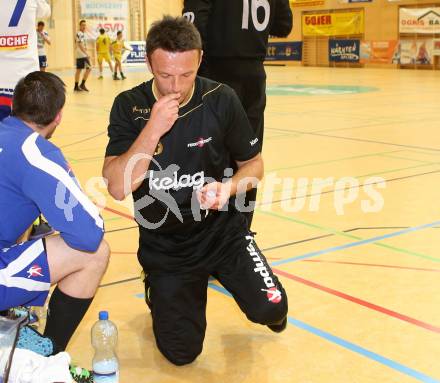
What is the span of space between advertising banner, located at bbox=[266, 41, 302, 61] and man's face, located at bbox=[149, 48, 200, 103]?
1118 inches

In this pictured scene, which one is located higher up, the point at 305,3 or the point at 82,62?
the point at 305,3

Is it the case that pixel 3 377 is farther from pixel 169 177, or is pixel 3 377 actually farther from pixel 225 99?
pixel 225 99

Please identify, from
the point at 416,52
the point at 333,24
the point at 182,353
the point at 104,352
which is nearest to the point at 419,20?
the point at 416,52

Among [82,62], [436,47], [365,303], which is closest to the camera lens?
[365,303]

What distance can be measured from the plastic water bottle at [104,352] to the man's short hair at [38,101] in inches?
29.1

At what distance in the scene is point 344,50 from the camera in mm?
28438

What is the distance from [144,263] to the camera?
3.17 metres

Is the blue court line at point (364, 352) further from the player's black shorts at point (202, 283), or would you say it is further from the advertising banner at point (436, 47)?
the advertising banner at point (436, 47)

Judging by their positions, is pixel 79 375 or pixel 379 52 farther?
pixel 379 52

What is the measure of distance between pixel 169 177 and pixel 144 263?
Result: 434mm

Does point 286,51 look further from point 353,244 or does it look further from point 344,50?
point 353,244

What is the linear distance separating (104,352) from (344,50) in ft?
88.8

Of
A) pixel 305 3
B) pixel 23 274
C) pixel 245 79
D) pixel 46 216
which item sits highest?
pixel 305 3

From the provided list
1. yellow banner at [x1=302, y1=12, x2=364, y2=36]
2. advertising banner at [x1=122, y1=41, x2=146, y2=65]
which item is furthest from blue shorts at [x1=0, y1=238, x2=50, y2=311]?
advertising banner at [x1=122, y1=41, x2=146, y2=65]
